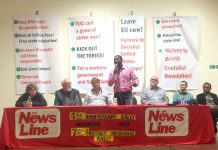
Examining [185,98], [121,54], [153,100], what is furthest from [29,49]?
[185,98]

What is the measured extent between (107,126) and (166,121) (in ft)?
2.55

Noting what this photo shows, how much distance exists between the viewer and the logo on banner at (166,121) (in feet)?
15.8

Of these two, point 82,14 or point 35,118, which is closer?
point 35,118

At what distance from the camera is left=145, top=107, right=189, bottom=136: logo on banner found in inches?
189

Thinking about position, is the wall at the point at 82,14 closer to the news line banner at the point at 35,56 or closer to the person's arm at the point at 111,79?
the news line banner at the point at 35,56

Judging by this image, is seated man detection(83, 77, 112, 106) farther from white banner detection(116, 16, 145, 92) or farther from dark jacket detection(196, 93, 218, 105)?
dark jacket detection(196, 93, 218, 105)

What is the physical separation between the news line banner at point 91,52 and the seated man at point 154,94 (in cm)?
77

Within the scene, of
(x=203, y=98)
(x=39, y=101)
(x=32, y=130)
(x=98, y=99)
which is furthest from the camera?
(x=203, y=98)

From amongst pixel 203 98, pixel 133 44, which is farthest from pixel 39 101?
pixel 203 98

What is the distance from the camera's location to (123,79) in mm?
6027

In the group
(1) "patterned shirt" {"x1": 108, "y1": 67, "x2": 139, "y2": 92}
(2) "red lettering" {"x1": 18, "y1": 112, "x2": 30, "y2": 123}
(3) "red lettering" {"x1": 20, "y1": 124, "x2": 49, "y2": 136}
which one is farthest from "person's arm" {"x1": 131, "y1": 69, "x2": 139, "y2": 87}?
(2) "red lettering" {"x1": 18, "y1": 112, "x2": 30, "y2": 123}

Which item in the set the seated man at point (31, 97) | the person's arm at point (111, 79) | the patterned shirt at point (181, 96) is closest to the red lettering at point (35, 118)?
the seated man at point (31, 97)

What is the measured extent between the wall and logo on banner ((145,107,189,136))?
1.87 m

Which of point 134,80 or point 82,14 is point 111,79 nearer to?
point 134,80
